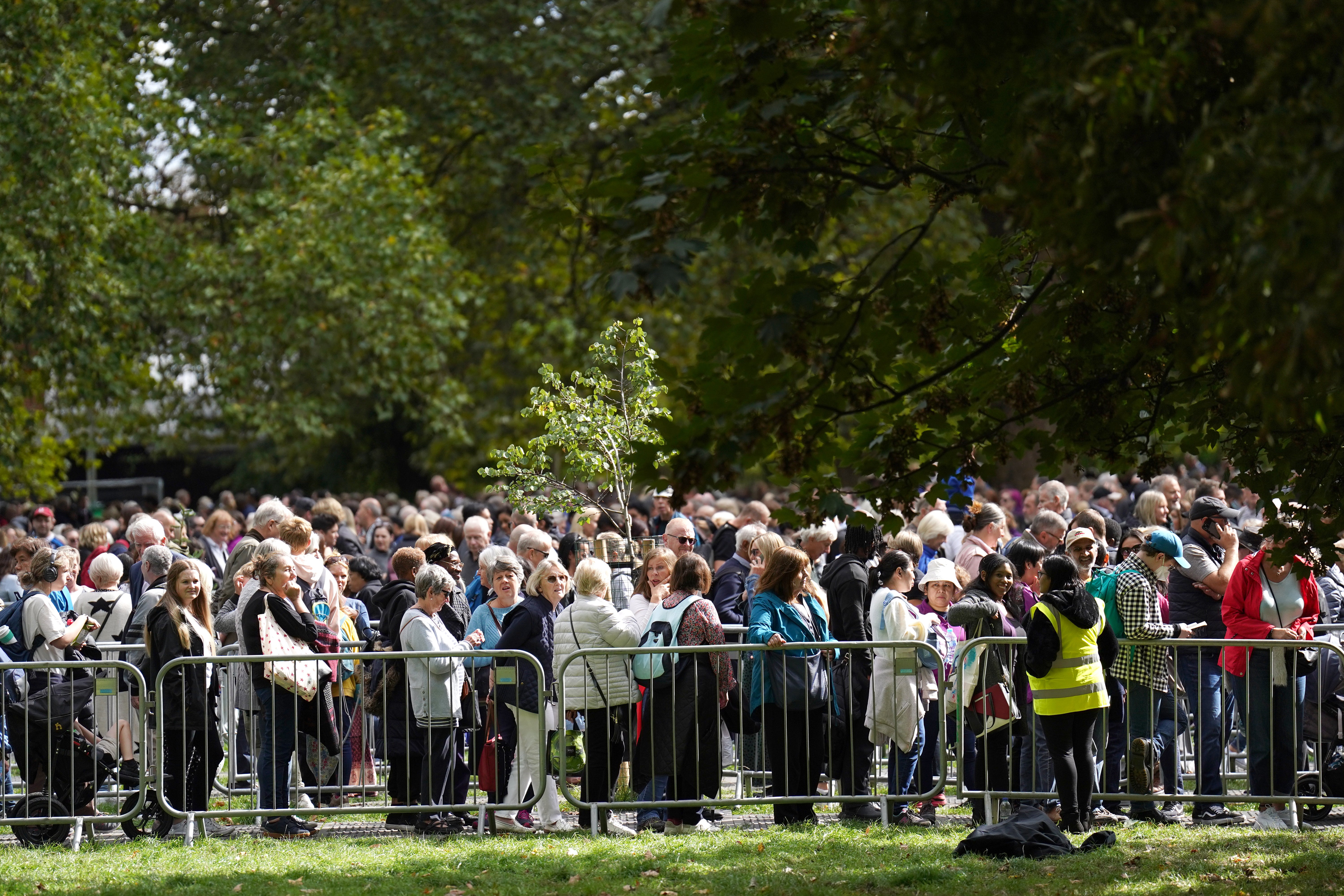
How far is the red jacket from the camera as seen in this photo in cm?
920

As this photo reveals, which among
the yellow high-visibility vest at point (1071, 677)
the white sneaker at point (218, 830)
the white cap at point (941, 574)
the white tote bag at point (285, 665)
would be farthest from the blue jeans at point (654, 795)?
the white sneaker at point (218, 830)

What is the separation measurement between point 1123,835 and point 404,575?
4740mm

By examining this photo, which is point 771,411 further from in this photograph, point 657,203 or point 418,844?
point 418,844

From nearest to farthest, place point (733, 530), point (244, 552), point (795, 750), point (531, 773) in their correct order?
point (795, 750), point (531, 773), point (244, 552), point (733, 530)

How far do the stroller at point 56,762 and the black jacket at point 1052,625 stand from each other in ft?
16.4

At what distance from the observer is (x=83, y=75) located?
20.0m

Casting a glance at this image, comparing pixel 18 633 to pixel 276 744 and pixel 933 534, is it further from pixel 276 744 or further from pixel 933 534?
pixel 933 534

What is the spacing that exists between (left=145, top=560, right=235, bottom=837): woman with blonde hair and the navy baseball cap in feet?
18.0

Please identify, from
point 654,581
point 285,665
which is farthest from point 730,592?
point 285,665

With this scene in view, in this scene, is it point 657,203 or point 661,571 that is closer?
point 657,203

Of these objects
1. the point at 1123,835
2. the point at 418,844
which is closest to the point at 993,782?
the point at 1123,835

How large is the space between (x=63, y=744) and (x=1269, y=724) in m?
6.95

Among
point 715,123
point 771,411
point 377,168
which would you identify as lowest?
point 771,411

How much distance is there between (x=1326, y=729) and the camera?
29.7 feet
